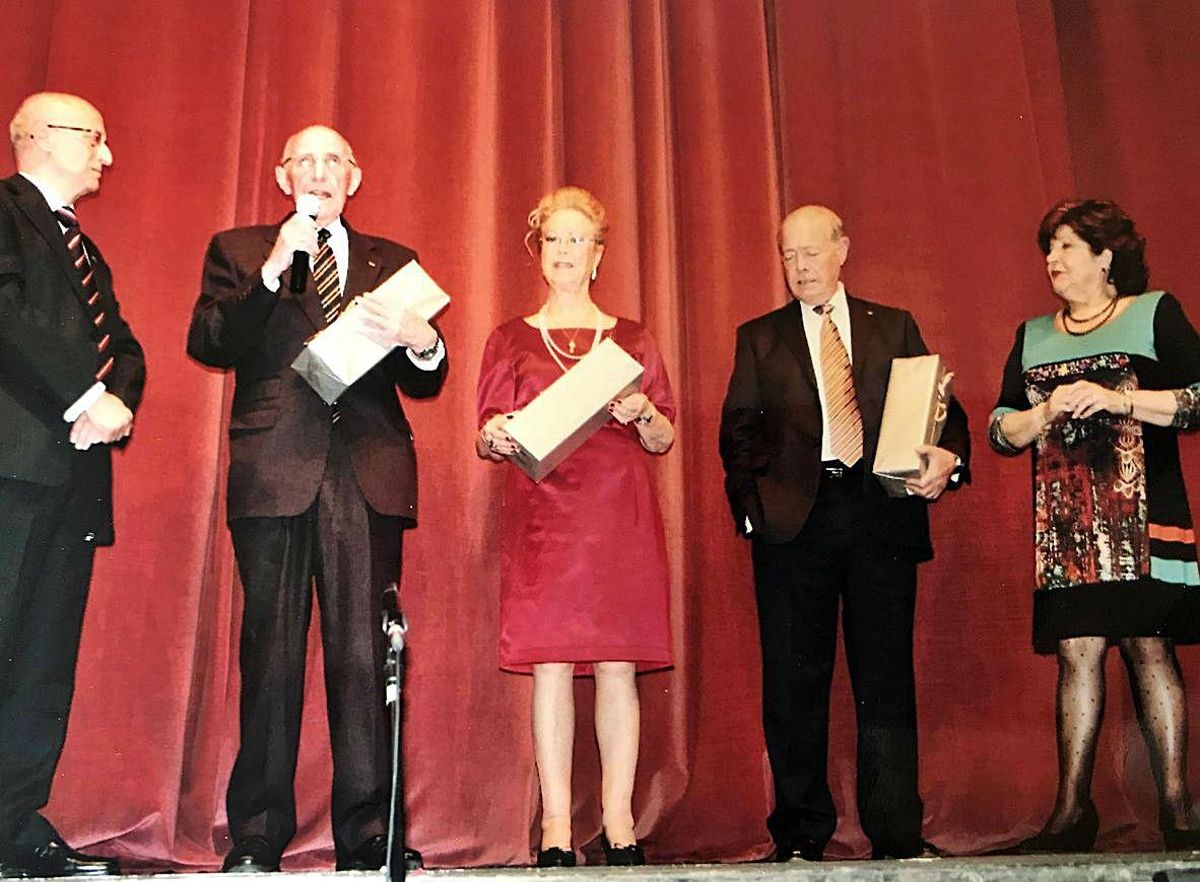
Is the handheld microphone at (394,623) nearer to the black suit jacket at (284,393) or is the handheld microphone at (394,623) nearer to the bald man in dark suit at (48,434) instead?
the black suit jacket at (284,393)

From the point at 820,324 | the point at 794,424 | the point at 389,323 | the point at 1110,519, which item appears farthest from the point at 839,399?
the point at 389,323

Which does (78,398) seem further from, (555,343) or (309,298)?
(555,343)

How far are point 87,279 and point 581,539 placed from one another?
138 centimetres

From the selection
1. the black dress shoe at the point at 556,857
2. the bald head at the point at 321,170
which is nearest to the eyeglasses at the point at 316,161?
the bald head at the point at 321,170

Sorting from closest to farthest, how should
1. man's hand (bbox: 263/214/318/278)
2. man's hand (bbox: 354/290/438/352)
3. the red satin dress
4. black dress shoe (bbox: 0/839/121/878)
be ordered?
black dress shoe (bbox: 0/839/121/878) → man's hand (bbox: 263/214/318/278) → man's hand (bbox: 354/290/438/352) → the red satin dress

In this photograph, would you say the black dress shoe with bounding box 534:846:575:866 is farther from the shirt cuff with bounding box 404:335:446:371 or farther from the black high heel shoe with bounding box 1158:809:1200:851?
the black high heel shoe with bounding box 1158:809:1200:851

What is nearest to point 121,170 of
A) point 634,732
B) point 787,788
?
point 634,732

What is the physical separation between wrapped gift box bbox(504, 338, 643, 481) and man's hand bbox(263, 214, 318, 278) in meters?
0.63

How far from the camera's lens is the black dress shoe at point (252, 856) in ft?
9.50

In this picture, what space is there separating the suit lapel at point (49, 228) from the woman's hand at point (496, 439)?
1.04m

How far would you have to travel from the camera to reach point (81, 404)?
317cm

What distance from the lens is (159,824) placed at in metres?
3.34

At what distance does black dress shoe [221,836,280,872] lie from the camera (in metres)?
2.89

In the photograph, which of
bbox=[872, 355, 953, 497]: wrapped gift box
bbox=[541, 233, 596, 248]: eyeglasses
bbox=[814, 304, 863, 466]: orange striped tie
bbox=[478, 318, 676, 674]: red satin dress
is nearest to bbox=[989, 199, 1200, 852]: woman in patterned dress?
bbox=[872, 355, 953, 497]: wrapped gift box
